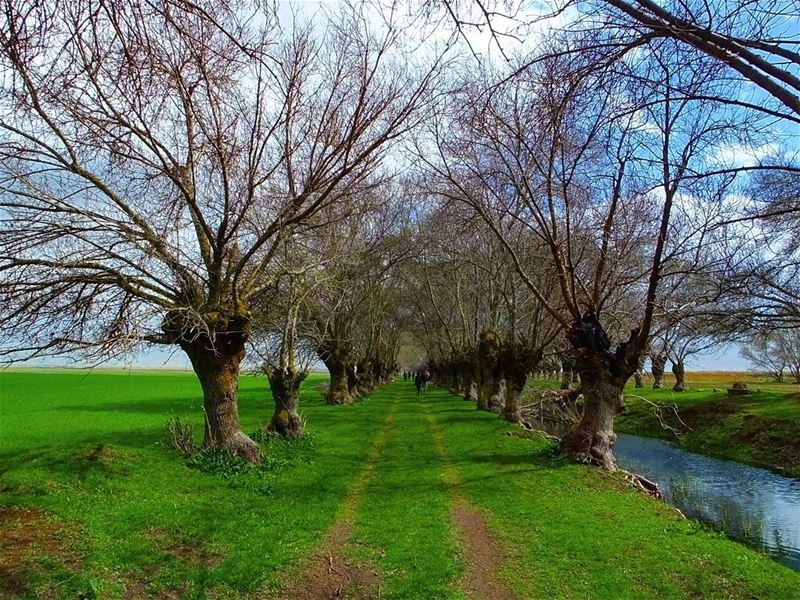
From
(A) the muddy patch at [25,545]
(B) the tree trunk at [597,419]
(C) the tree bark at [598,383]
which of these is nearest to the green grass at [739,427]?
(B) the tree trunk at [597,419]

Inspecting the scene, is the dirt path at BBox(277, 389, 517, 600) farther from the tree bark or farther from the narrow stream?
the narrow stream

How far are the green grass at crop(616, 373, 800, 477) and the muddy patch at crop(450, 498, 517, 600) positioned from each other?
1121 centimetres

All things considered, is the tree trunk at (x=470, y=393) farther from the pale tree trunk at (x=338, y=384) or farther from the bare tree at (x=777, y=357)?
the bare tree at (x=777, y=357)

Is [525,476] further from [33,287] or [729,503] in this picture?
[33,287]

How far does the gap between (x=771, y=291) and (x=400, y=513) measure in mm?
16512

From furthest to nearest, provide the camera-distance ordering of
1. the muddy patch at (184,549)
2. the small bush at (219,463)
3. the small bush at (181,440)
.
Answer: the small bush at (181,440) → the small bush at (219,463) → the muddy patch at (184,549)

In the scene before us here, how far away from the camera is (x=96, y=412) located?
93.1 feet

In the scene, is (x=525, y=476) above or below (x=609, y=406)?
below

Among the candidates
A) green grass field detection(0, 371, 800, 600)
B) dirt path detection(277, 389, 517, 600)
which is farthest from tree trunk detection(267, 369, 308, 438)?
dirt path detection(277, 389, 517, 600)

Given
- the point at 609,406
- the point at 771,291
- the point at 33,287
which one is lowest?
the point at 609,406

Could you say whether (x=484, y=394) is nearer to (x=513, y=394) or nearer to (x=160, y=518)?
(x=513, y=394)

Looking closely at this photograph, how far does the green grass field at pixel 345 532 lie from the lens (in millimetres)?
6875

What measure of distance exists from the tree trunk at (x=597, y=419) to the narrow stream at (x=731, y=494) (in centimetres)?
242

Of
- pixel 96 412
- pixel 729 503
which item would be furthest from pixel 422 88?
pixel 96 412
